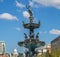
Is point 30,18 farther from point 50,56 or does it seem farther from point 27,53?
point 50,56

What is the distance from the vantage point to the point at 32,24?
203ft

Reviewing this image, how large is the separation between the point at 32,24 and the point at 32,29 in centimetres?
108

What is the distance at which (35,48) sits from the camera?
6272 centimetres

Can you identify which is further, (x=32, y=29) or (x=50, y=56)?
(x=50, y=56)

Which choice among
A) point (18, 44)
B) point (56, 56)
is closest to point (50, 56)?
point (56, 56)

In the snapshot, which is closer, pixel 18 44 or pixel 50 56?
pixel 18 44

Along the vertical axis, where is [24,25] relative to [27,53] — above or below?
above

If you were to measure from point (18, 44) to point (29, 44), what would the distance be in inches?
113

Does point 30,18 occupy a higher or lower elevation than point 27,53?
higher

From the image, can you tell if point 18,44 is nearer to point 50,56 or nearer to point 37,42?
point 37,42

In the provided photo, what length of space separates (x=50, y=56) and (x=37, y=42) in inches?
1732

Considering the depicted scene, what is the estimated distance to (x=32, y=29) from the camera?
62.5 meters

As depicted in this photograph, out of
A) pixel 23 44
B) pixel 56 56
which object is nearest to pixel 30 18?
pixel 23 44

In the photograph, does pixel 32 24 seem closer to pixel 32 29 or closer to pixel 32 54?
pixel 32 29
